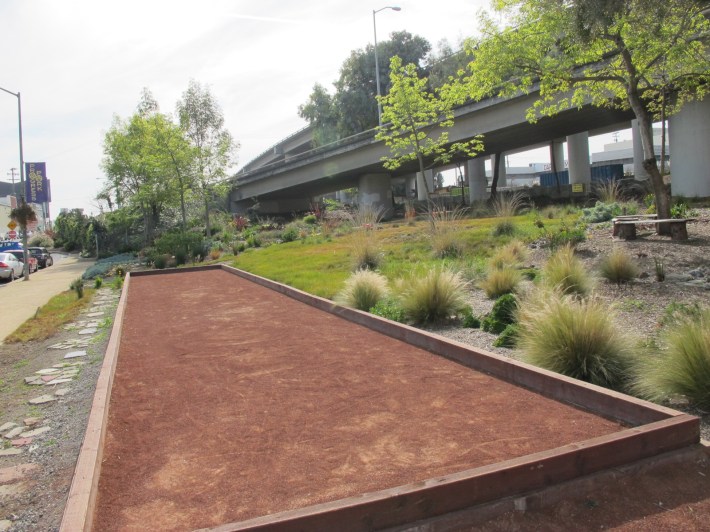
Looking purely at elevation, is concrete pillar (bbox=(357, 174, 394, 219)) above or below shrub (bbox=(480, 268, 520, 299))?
above

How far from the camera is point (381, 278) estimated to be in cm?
1044

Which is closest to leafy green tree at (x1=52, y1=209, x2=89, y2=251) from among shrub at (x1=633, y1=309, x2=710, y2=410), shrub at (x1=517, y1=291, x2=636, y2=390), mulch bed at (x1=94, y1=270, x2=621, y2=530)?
mulch bed at (x1=94, y1=270, x2=621, y2=530)

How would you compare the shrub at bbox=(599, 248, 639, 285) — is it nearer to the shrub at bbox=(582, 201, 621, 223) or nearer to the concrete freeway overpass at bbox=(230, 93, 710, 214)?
the shrub at bbox=(582, 201, 621, 223)

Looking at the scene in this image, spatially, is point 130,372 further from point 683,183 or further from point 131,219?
point 131,219

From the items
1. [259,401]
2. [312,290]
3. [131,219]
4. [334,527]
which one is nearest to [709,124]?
[312,290]

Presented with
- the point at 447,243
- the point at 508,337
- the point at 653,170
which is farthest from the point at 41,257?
the point at 508,337

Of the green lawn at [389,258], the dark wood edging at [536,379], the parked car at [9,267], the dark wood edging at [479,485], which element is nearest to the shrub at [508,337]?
the dark wood edging at [536,379]

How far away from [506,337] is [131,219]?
39850mm

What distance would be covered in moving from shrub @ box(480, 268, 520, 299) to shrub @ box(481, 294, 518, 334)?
6.23 feet

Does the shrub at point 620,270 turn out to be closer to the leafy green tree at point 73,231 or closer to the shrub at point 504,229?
the shrub at point 504,229

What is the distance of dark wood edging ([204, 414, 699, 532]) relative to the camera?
10.3ft

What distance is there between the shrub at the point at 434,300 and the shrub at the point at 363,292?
4.06 ft

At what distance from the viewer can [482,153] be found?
4662 cm

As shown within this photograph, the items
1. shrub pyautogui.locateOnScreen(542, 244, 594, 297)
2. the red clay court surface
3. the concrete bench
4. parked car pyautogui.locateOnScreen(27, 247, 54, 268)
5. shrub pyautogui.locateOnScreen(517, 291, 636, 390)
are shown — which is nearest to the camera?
the red clay court surface
